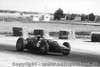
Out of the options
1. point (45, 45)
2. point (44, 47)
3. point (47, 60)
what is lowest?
point (47, 60)

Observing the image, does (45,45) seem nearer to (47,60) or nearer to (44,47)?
(44,47)

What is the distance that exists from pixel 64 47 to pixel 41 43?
133cm

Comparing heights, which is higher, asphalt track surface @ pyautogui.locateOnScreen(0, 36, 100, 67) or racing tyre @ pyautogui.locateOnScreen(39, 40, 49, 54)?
racing tyre @ pyautogui.locateOnScreen(39, 40, 49, 54)

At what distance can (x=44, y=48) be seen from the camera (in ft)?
56.1

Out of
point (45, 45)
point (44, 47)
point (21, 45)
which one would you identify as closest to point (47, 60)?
point (45, 45)

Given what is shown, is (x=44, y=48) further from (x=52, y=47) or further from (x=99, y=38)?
(x=99, y=38)

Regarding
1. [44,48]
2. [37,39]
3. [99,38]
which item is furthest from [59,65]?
[99,38]

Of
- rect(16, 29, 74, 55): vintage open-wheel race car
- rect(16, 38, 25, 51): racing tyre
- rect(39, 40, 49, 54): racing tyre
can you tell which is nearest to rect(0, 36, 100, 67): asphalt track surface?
rect(39, 40, 49, 54): racing tyre

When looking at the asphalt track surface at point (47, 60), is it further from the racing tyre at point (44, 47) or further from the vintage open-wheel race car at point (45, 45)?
the vintage open-wheel race car at point (45, 45)

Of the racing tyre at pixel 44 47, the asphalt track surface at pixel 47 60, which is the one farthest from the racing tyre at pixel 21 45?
the racing tyre at pixel 44 47

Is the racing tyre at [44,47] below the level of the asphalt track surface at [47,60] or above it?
above

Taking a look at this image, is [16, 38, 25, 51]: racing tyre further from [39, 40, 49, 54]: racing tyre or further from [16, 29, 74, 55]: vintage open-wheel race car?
[39, 40, 49, 54]: racing tyre

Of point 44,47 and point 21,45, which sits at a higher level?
point 44,47

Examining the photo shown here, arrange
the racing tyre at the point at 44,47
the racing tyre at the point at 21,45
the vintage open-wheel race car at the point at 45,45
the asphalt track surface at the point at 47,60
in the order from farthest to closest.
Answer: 1. the racing tyre at the point at 21,45
2. the vintage open-wheel race car at the point at 45,45
3. the racing tyre at the point at 44,47
4. the asphalt track surface at the point at 47,60
